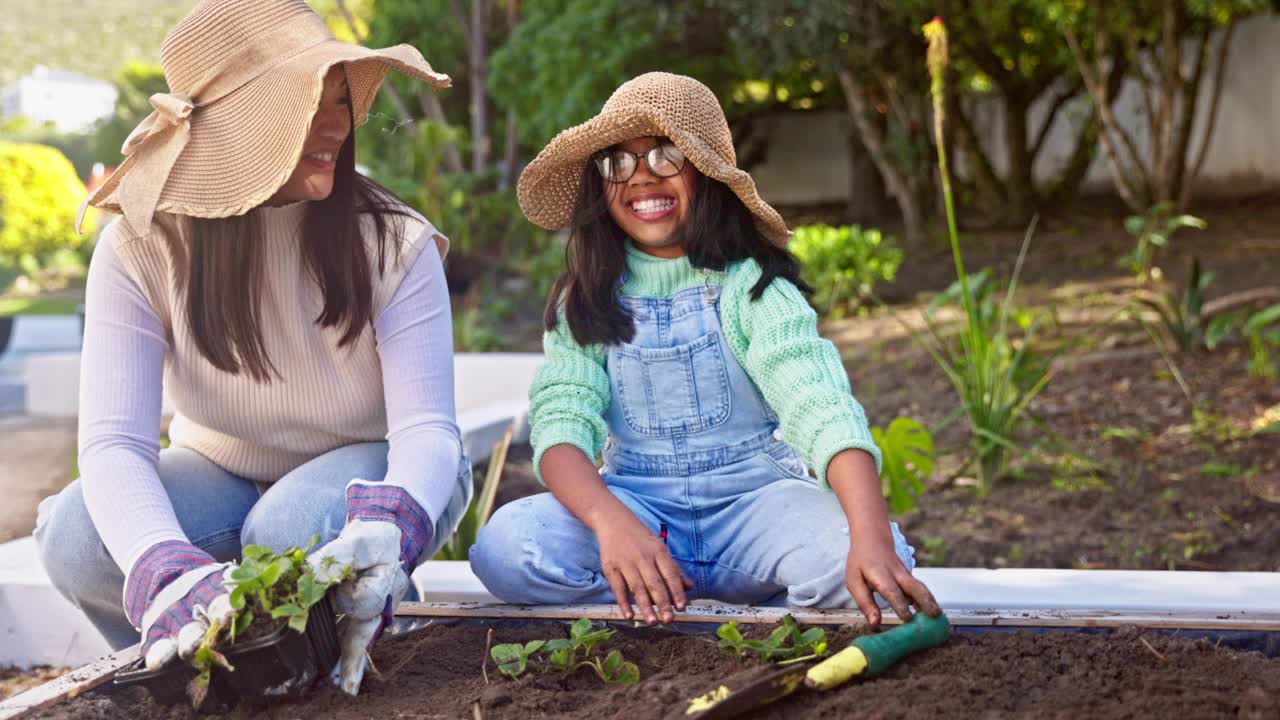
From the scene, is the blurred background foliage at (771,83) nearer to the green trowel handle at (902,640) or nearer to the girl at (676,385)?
the girl at (676,385)

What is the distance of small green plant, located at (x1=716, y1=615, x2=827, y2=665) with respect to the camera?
1748mm

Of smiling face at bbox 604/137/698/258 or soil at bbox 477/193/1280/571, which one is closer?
smiling face at bbox 604/137/698/258

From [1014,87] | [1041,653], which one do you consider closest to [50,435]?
[1041,653]

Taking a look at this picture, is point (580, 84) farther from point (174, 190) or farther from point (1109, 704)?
point (1109, 704)

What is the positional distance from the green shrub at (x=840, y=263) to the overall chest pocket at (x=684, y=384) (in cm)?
495

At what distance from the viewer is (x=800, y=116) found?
18.4 metres

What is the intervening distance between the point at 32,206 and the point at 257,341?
15125 mm

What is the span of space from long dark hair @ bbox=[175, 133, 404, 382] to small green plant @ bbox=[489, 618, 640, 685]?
0.65 m

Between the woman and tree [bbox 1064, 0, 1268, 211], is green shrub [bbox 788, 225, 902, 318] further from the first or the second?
the woman

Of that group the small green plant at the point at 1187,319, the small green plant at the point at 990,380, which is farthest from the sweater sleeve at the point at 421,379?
the small green plant at the point at 1187,319

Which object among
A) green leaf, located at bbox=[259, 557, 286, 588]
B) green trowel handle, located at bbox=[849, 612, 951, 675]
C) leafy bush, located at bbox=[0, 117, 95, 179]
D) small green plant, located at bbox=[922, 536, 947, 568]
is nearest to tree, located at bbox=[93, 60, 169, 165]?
leafy bush, located at bbox=[0, 117, 95, 179]

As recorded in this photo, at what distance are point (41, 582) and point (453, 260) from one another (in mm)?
6890

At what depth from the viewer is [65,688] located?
1.76 m

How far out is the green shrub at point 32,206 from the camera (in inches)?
606
